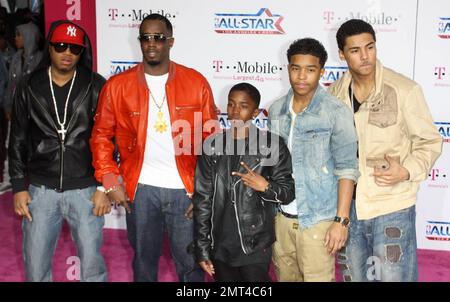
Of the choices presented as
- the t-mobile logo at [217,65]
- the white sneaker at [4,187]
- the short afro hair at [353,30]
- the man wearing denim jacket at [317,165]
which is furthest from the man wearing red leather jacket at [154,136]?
the white sneaker at [4,187]

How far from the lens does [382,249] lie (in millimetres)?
3168

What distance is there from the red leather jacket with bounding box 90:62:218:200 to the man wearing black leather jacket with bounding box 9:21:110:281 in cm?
12

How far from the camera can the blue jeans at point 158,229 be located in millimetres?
3535

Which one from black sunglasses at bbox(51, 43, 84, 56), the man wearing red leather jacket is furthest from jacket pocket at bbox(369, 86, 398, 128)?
black sunglasses at bbox(51, 43, 84, 56)

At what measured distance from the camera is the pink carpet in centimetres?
485

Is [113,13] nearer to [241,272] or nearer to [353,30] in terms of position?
[353,30]

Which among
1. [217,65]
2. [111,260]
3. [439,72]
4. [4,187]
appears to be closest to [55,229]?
[111,260]

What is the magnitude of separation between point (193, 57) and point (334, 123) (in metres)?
2.82

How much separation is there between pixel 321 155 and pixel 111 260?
2836 mm

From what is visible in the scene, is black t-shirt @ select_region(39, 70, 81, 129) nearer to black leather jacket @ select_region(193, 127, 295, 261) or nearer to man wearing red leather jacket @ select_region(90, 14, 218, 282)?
man wearing red leather jacket @ select_region(90, 14, 218, 282)

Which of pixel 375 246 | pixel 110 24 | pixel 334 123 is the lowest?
pixel 375 246
